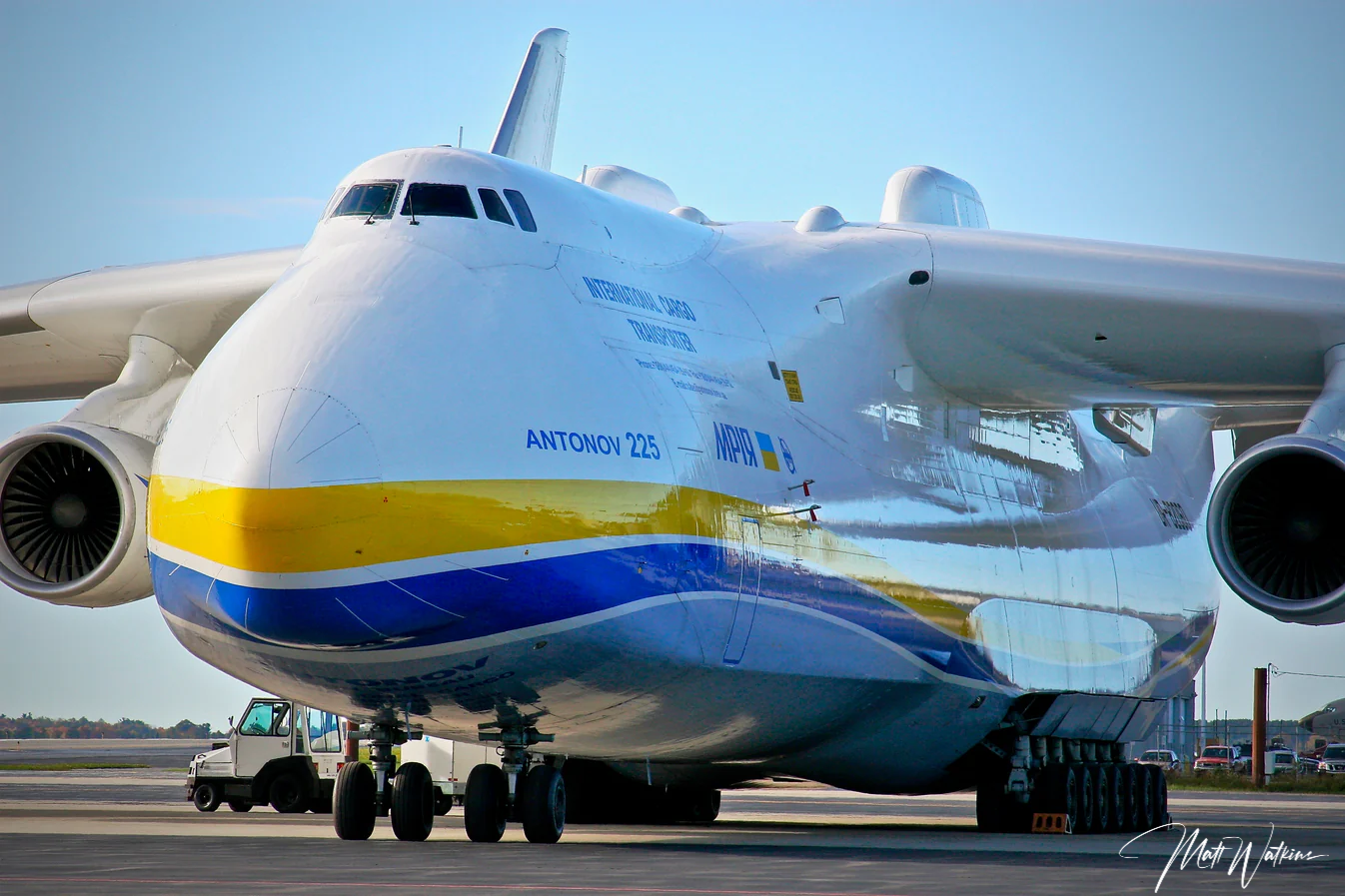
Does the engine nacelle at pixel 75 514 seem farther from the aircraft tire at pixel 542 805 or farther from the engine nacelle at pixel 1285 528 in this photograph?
the engine nacelle at pixel 1285 528

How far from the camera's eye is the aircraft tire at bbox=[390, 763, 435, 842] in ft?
33.4

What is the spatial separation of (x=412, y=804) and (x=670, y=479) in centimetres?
245

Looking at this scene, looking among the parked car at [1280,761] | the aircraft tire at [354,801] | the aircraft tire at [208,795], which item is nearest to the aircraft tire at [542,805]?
the aircraft tire at [354,801]

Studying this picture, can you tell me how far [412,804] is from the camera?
33.4 ft

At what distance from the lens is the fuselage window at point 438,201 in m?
10.2

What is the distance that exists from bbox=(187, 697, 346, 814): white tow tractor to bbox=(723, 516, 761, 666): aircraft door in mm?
10574

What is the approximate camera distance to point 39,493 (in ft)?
41.7

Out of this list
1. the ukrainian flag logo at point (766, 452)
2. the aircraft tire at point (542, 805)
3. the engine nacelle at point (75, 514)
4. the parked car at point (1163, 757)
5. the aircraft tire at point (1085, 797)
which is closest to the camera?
the aircraft tire at point (542, 805)

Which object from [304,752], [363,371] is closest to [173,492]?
[363,371]

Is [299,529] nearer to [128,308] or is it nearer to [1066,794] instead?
[128,308]

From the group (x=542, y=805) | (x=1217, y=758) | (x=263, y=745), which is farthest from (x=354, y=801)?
(x=1217, y=758)

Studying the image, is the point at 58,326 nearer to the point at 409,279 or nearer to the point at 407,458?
the point at 409,279

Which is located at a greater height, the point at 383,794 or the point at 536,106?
the point at 536,106

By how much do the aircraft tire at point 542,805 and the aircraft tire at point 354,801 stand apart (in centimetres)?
97
